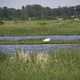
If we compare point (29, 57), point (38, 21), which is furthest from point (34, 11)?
point (29, 57)

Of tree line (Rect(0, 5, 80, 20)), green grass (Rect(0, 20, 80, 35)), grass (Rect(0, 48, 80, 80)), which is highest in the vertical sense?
grass (Rect(0, 48, 80, 80))

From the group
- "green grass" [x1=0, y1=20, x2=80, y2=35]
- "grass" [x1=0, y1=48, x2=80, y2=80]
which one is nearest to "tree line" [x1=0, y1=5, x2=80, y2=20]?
"green grass" [x1=0, y1=20, x2=80, y2=35]

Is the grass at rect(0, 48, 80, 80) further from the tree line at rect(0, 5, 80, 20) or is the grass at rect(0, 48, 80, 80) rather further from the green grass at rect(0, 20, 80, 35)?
the green grass at rect(0, 20, 80, 35)

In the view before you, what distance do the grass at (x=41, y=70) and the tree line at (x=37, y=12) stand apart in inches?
952

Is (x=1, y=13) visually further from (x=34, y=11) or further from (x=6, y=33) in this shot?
(x=6, y=33)

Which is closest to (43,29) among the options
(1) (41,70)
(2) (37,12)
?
(2) (37,12)

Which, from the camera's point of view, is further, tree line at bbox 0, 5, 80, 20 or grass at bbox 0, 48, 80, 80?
tree line at bbox 0, 5, 80, 20

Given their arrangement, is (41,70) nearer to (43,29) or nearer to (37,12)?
(37,12)

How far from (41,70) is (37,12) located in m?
31.3

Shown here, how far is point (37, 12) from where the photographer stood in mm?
40812

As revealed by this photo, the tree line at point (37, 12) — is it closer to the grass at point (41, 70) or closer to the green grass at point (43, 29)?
the green grass at point (43, 29)

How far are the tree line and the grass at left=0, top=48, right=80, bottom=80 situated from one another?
24172 millimetres

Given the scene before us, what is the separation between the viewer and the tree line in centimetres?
3541

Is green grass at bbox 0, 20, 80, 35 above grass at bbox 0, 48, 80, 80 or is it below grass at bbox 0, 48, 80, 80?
below
